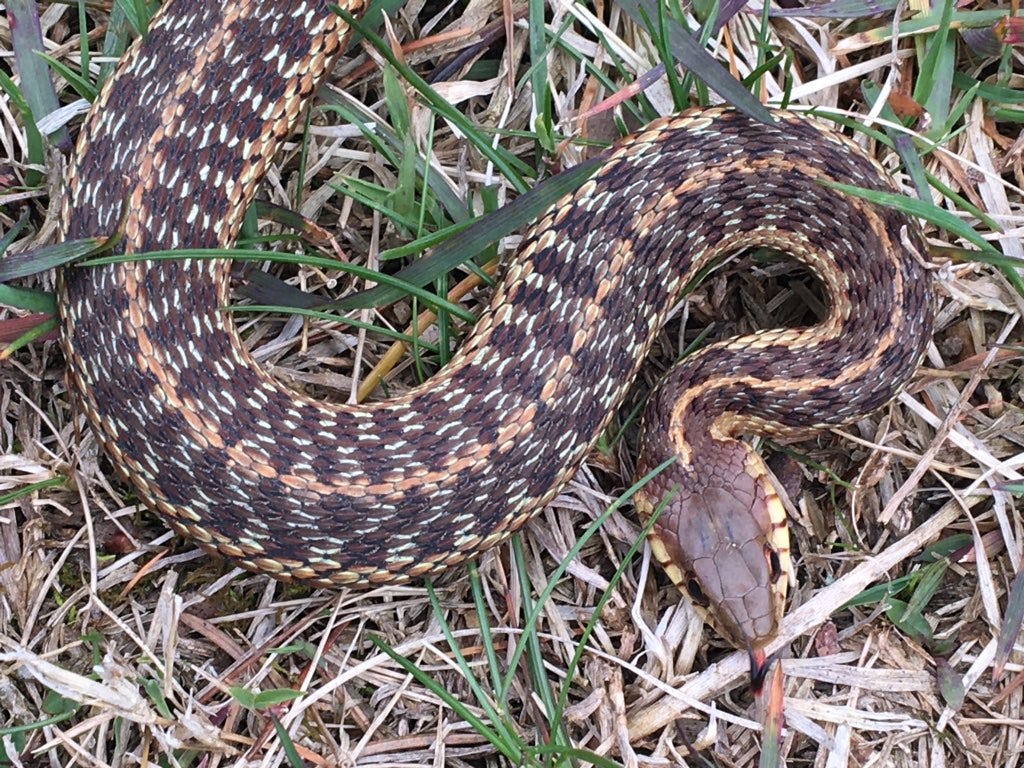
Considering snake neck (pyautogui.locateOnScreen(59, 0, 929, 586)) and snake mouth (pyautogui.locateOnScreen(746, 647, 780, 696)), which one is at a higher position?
snake neck (pyautogui.locateOnScreen(59, 0, 929, 586))

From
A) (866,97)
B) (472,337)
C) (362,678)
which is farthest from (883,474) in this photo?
(362,678)

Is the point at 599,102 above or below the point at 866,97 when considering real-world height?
above

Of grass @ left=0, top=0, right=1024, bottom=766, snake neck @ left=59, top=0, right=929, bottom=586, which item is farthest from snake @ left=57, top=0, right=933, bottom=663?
grass @ left=0, top=0, right=1024, bottom=766

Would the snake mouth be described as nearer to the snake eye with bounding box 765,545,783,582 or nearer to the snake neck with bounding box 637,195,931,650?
the snake neck with bounding box 637,195,931,650

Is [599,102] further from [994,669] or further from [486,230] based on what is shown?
[994,669]

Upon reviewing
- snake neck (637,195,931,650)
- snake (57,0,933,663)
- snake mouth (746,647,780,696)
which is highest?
snake (57,0,933,663)

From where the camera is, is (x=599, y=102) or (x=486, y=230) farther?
(x=599, y=102)
